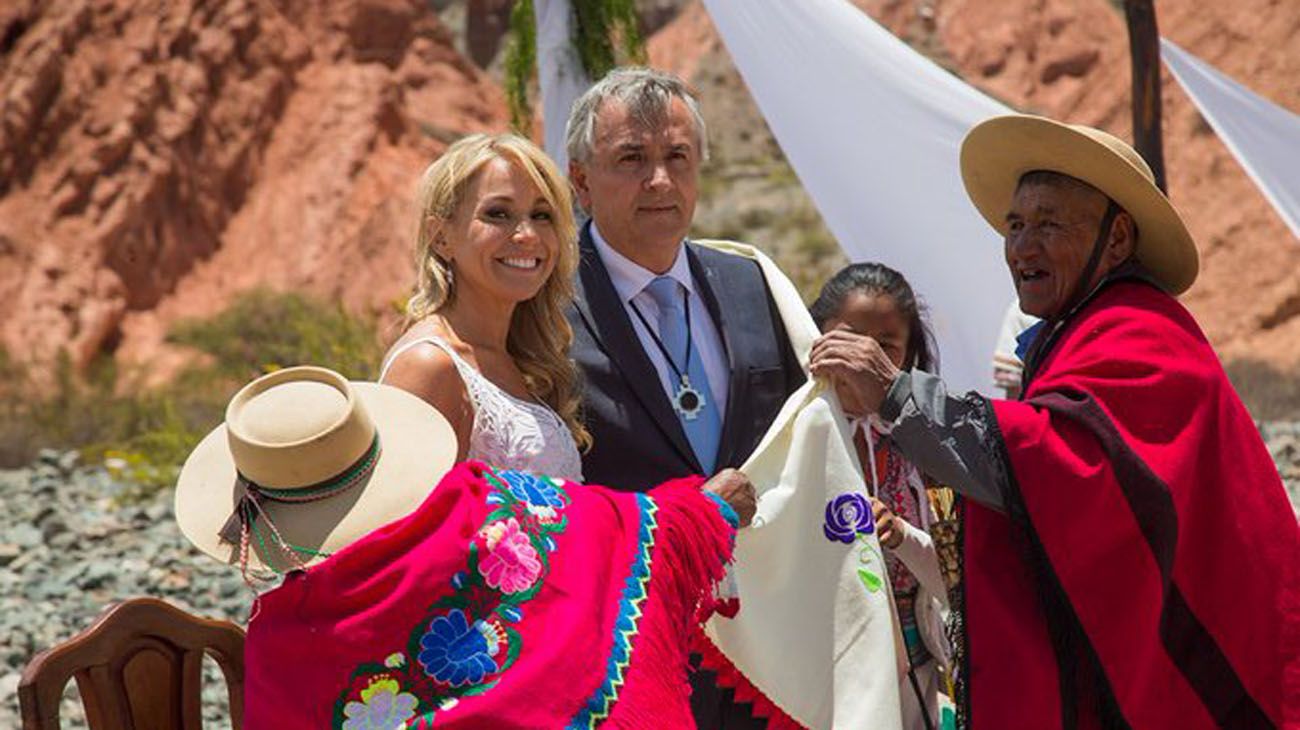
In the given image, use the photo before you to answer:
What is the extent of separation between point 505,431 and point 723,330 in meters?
0.73

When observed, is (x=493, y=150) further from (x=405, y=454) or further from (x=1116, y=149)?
(x=1116, y=149)

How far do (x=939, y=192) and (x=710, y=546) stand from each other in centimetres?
317

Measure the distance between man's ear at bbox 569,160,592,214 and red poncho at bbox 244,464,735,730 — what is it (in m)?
1.13

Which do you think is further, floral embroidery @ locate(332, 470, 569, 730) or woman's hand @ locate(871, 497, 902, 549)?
woman's hand @ locate(871, 497, 902, 549)

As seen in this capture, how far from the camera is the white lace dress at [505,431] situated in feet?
10.7

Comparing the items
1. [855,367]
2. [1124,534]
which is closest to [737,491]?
[855,367]

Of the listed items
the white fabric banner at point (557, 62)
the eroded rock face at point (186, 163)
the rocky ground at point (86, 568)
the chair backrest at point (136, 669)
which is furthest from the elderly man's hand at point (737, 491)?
the eroded rock face at point (186, 163)

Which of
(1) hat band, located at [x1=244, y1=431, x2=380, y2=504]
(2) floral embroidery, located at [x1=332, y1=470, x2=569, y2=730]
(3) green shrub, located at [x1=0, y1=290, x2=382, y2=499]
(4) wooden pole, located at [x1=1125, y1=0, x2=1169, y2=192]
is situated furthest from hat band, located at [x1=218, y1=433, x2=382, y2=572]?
(4) wooden pole, located at [x1=1125, y1=0, x2=1169, y2=192]

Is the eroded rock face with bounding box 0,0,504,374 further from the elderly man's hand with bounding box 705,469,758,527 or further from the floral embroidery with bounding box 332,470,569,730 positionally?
the floral embroidery with bounding box 332,470,569,730

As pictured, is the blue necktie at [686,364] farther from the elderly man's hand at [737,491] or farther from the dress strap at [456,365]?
the dress strap at [456,365]

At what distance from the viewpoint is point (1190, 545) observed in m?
3.08

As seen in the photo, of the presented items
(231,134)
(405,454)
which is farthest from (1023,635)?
(231,134)

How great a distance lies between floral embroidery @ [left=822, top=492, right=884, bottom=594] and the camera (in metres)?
3.54

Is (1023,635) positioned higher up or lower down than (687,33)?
higher up
